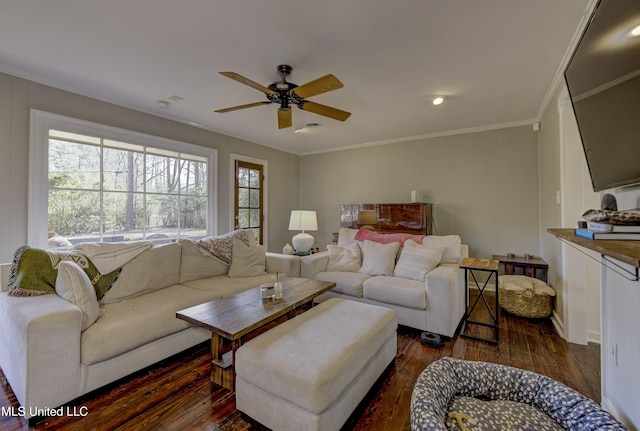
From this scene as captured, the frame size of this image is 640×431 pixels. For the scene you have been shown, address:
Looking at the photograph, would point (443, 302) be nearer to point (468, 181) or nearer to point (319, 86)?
point (319, 86)

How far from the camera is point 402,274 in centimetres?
301

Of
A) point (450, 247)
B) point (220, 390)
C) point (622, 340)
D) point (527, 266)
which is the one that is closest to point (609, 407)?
point (622, 340)

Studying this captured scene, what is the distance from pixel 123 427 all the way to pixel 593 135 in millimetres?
3005

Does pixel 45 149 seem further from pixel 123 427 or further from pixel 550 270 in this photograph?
pixel 550 270

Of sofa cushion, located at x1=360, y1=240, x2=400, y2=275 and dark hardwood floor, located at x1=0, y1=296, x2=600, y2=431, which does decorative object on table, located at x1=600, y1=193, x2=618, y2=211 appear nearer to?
dark hardwood floor, located at x1=0, y1=296, x2=600, y2=431

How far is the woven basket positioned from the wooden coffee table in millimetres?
2330

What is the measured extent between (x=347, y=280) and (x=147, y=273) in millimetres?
1996

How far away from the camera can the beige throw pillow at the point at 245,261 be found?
3156 millimetres

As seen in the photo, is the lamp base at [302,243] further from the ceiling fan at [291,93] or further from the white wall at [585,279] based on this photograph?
the white wall at [585,279]

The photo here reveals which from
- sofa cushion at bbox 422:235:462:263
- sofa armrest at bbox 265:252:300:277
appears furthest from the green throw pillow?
sofa cushion at bbox 422:235:462:263

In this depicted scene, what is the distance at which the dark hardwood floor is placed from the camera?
1548 mm

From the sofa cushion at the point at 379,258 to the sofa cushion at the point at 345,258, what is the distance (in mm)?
113

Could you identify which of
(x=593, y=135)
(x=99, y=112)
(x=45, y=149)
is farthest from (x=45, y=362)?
(x=593, y=135)

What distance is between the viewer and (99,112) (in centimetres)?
306
